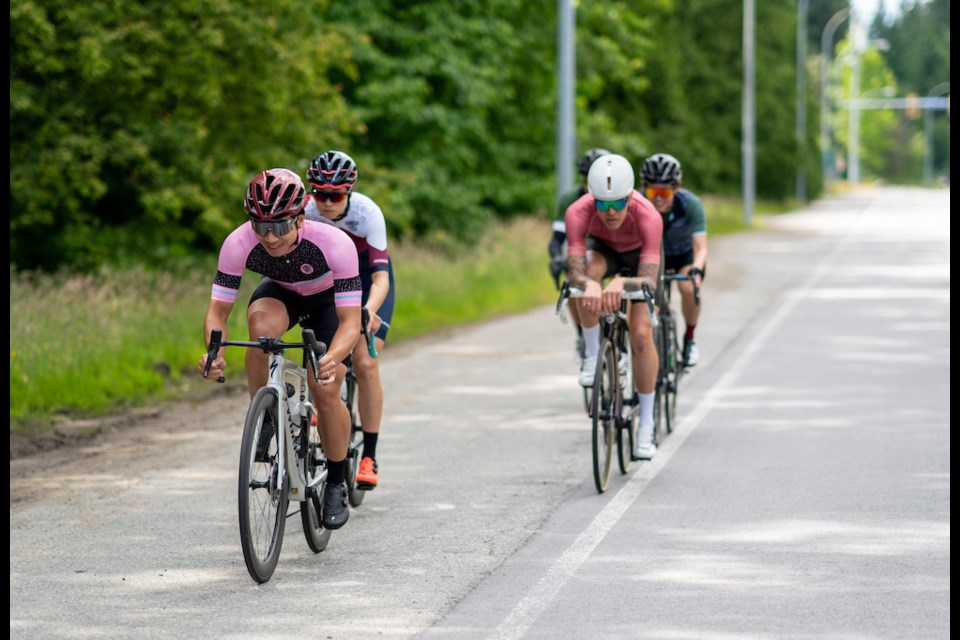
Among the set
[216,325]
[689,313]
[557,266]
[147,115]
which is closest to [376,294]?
[216,325]

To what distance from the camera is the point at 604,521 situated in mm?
A: 7449

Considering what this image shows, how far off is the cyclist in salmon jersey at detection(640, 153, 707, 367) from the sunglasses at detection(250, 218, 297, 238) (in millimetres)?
4270

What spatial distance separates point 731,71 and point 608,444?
169 ft

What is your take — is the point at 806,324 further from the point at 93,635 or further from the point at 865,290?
the point at 93,635

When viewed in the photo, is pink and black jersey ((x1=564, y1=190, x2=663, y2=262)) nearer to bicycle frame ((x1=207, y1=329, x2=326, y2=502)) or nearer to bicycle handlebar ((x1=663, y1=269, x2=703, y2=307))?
bicycle handlebar ((x1=663, y1=269, x2=703, y2=307))

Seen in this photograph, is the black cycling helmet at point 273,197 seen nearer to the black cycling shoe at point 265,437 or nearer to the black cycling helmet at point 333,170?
the black cycling shoe at point 265,437

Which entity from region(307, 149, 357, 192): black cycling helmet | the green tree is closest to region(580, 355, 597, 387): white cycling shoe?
region(307, 149, 357, 192): black cycling helmet

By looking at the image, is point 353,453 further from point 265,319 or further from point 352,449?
point 265,319

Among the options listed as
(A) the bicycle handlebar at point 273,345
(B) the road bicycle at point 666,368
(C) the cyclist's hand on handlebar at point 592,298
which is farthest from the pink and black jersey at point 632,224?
(A) the bicycle handlebar at point 273,345

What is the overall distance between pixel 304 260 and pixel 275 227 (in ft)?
0.98

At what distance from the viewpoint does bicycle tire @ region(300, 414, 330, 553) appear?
6676 mm

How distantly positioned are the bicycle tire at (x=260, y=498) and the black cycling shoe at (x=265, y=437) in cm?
2

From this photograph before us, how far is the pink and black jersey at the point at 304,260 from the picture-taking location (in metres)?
6.54

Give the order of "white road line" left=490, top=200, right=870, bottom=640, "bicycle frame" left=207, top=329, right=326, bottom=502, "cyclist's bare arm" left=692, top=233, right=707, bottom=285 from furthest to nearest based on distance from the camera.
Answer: "cyclist's bare arm" left=692, top=233, right=707, bottom=285 → "bicycle frame" left=207, top=329, right=326, bottom=502 → "white road line" left=490, top=200, right=870, bottom=640
